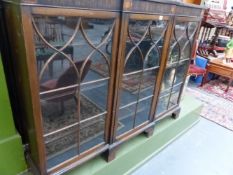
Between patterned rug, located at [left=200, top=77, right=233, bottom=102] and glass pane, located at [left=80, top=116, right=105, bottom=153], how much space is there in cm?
260

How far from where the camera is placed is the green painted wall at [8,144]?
3.28 feet

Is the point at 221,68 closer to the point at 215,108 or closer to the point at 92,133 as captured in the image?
the point at 215,108

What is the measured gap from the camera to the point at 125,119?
56.6 inches

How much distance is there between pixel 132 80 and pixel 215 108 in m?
1.99

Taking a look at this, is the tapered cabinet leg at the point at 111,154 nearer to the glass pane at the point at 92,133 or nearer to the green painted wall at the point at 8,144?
the glass pane at the point at 92,133

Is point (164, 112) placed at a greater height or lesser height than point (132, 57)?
lesser

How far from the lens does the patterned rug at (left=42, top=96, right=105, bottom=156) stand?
3.34 feet

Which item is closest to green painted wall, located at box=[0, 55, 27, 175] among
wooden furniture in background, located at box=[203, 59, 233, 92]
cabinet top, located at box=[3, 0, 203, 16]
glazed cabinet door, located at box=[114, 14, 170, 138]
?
cabinet top, located at box=[3, 0, 203, 16]

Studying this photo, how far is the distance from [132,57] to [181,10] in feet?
1.71

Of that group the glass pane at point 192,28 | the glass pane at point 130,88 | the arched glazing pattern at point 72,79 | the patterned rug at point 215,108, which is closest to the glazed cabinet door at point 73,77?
the arched glazing pattern at point 72,79

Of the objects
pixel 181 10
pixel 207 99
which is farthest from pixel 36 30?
pixel 207 99

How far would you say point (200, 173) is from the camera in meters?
1.68

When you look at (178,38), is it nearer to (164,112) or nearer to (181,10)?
(181,10)

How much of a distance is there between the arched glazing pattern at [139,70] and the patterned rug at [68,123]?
0.67 feet
